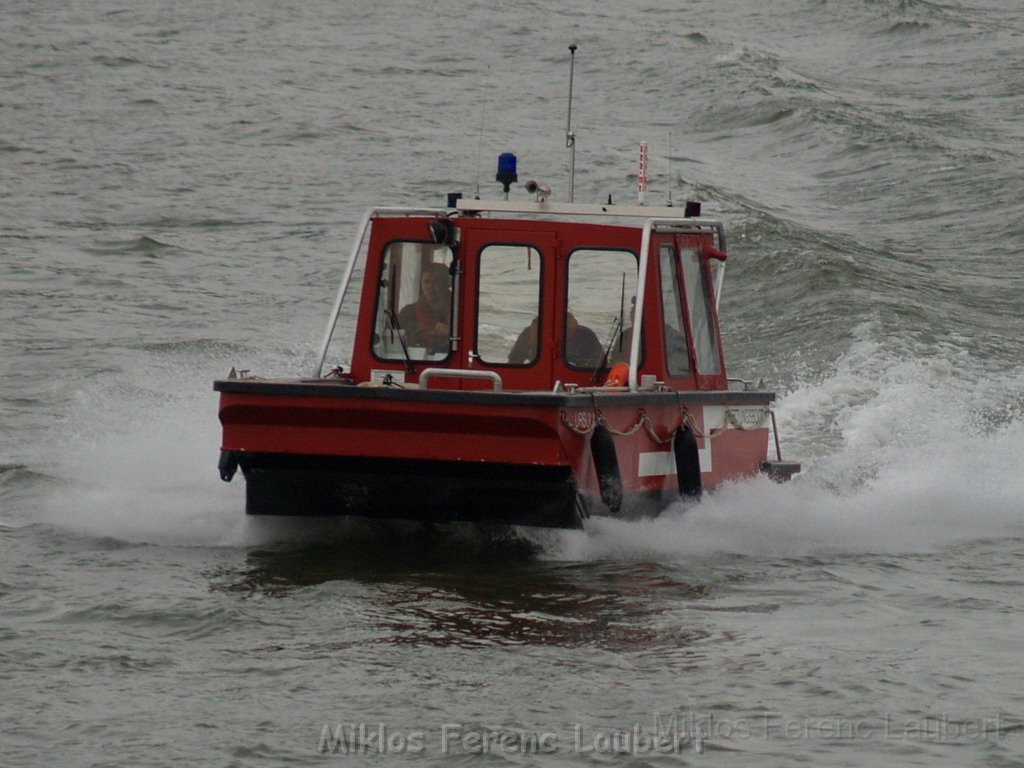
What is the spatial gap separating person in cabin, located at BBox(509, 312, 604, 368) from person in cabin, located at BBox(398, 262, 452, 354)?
435 mm

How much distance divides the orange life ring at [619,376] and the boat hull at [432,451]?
194 millimetres

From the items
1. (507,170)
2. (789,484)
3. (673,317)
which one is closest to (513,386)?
(673,317)

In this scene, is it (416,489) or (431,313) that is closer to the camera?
(416,489)

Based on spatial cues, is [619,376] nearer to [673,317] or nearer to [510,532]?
[673,317]

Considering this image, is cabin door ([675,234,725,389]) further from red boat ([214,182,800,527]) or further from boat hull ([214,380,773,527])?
boat hull ([214,380,773,527])

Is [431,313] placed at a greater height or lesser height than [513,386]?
greater

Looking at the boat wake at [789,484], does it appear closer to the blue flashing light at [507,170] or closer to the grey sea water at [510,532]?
the grey sea water at [510,532]

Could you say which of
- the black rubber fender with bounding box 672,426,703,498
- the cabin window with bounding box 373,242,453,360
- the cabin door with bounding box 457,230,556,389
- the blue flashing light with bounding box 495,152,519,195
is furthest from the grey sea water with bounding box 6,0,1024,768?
the blue flashing light with bounding box 495,152,519,195

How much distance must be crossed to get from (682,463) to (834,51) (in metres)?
27.3

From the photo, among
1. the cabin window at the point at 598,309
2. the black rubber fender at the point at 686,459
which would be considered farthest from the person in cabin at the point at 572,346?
the black rubber fender at the point at 686,459

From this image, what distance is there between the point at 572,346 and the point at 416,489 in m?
1.41

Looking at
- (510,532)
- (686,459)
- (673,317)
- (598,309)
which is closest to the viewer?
(510,532)

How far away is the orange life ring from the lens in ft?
31.9

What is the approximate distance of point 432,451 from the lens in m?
8.99
